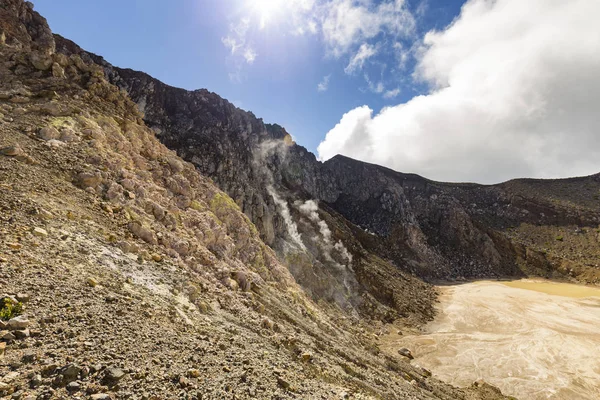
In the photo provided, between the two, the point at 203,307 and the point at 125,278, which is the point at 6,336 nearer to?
the point at 125,278

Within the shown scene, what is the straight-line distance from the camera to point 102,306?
833 centimetres

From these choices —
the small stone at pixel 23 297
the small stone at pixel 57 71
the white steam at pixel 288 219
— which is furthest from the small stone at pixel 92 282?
the white steam at pixel 288 219

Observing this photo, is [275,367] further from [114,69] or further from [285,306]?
[114,69]

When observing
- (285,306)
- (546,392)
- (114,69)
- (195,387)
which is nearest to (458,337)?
(546,392)

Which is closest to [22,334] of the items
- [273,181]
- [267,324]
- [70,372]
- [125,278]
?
[70,372]

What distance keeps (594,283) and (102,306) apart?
86126mm

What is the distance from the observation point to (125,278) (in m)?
10.5

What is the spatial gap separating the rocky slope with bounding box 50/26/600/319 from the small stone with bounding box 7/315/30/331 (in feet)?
88.7

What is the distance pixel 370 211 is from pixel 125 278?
7959cm

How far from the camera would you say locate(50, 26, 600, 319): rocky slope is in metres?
39.7

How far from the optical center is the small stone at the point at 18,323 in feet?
20.6

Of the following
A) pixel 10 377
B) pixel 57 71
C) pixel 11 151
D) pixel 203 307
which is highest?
pixel 57 71

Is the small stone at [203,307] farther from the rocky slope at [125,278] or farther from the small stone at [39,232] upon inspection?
the small stone at [39,232]

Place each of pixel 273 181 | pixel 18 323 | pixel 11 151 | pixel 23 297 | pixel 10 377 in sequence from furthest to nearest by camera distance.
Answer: pixel 273 181
pixel 11 151
pixel 23 297
pixel 18 323
pixel 10 377
